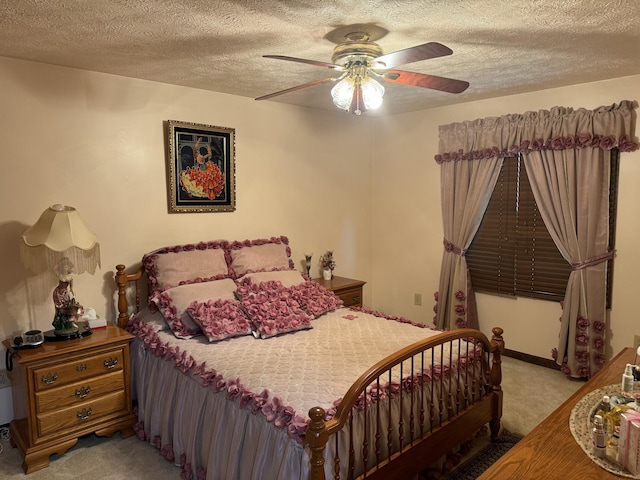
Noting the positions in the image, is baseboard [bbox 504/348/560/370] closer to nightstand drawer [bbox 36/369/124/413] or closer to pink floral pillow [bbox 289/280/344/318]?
pink floral pillow [bbox 289/280/344/318]

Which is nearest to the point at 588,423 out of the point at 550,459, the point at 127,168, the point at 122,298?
the point at 550,459

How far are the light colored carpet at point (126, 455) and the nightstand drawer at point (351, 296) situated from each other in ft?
4.91

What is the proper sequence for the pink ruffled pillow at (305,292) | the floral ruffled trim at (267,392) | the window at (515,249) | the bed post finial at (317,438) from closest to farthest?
the bed post finial at (317,438) < the floral ruffled trim at (267,392) < the pink ruffled pillow at (305,292) < the window at (515,249)

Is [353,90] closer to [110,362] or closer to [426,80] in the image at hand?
[426,80]

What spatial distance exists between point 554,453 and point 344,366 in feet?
3.59

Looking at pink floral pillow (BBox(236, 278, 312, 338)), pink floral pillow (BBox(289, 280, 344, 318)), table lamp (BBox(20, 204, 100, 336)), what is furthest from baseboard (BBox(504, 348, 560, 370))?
table lamp (BBox(20, 204, 100, 336))

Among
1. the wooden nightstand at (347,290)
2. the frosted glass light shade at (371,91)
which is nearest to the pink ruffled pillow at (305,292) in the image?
the wooden nightstand at (347,290)

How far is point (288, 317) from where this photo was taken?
3.04m

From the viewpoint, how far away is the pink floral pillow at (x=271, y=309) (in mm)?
2932

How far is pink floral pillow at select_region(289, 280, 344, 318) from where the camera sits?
3301 millimetres

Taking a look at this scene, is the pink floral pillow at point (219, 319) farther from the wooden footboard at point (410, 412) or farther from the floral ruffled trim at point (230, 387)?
the wooden footboard at point (410, 412)

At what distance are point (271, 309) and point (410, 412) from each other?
1212 mm

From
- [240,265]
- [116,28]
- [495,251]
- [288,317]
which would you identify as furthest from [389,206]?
[116,28]

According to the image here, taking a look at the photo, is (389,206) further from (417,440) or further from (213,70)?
(417,440)
